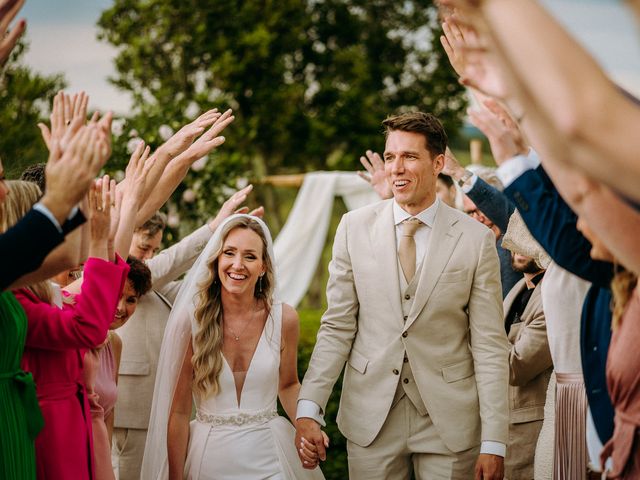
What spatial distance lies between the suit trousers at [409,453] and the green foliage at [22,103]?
17.4 feet

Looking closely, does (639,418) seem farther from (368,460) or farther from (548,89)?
Answer: (368,460)

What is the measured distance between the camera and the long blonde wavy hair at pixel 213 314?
4359mm

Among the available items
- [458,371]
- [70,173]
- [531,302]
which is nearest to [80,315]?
[70,173]

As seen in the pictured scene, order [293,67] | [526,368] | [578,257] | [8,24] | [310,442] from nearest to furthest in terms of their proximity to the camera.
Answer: [578,257]
[8,24]
[310,442]
[526,368]
[293,67]

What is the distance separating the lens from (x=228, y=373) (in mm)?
4402

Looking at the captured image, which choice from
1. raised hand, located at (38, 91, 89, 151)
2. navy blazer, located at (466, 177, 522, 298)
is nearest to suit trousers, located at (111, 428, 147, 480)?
navy blazer, located at (466, 177, 522, 298)

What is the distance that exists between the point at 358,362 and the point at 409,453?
507mm

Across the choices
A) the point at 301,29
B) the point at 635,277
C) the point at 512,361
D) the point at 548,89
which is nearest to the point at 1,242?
the point at 548,89

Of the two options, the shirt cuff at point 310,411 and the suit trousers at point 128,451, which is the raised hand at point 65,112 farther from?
the suit trousers at point 128,451

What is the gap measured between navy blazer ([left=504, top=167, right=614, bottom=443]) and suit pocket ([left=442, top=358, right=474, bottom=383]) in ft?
5.25

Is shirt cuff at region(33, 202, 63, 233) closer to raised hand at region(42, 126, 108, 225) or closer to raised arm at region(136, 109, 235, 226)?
raised hand at region(42, 126, 108, 225)

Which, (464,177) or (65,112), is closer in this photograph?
(65,112)

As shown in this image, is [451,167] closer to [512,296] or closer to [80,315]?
[512,296]

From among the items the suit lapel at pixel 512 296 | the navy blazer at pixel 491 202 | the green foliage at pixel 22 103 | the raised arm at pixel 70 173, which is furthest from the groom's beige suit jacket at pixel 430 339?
the green foliage at pixel 22 103
